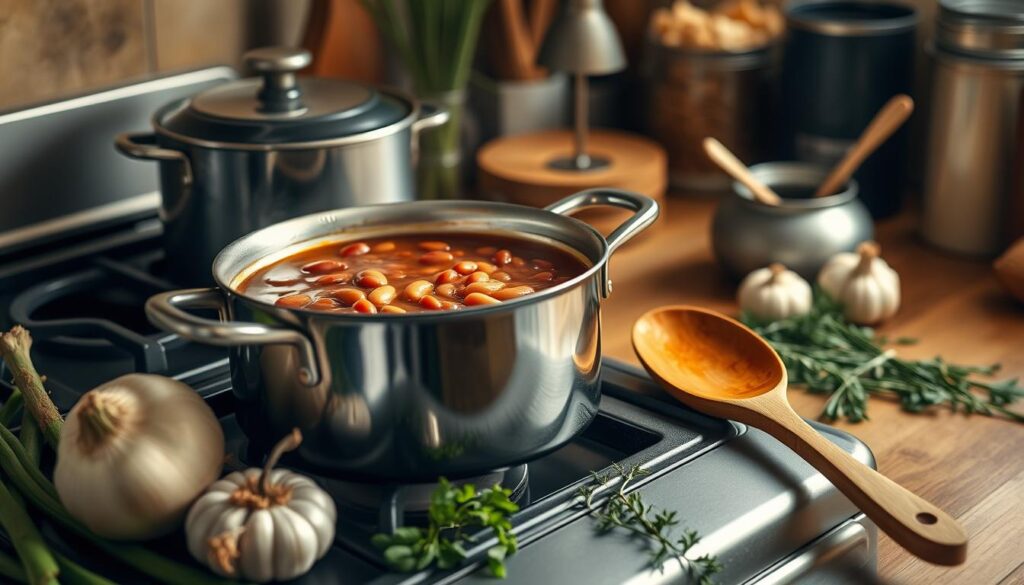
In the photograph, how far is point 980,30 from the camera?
1.44 m

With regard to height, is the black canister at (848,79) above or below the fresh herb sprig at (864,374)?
above

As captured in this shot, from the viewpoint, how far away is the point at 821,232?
1407mm

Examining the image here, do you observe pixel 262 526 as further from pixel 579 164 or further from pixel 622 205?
pixel 579 164

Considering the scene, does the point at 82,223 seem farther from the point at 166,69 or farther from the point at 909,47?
the point at 909,47

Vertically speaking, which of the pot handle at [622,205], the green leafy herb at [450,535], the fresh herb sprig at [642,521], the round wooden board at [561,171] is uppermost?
the pot handle at [622,205]

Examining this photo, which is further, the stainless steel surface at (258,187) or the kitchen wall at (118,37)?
the kitchen wall at (118,37)

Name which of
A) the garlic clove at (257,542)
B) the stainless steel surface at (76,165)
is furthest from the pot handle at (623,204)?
the stainless steel surface at (76,165)

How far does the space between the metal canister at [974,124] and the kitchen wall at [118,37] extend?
2.59ft

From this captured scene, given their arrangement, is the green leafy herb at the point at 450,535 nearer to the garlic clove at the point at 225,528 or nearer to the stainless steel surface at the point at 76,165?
the garlic clove at the point at 225,528

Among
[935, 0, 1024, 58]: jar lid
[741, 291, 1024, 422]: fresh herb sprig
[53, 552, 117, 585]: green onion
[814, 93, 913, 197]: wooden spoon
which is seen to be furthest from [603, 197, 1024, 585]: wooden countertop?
[53, 552, 117, 585]: green onion

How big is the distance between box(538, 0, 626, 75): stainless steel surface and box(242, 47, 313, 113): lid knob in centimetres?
43

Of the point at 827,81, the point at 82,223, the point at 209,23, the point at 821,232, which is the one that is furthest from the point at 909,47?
the point at 82,223

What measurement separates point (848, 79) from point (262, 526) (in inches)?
43.8

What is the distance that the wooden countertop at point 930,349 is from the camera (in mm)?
937
